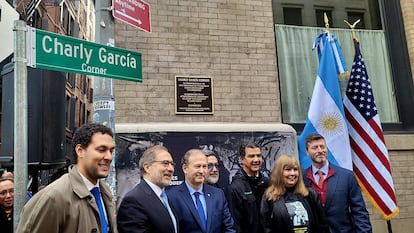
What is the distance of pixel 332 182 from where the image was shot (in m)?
4.13

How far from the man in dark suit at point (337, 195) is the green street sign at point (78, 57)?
204cm

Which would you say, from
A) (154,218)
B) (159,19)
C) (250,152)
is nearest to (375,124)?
(250,152)

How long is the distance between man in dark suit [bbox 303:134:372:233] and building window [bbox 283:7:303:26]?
3323mm

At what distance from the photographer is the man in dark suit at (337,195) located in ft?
13.2

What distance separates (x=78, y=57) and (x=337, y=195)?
277cm

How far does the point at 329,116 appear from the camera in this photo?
566cm

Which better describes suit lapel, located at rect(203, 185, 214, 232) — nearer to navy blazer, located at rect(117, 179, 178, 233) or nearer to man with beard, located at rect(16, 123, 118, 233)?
navy blazer, located at rect(117, 179, 178, 233)

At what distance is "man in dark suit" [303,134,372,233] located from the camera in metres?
4.02

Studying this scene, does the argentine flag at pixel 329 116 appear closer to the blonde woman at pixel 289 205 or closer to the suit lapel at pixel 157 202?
the blonde woman at pixel 289 205

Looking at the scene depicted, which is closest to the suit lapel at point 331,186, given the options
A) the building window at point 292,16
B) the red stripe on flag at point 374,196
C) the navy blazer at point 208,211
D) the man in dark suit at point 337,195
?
the man in dark suit at point 337,195

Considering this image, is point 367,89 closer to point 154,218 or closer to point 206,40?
point 206,40

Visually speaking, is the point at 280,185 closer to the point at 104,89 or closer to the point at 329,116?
the point at 104,89

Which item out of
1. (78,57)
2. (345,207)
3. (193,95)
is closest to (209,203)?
(345,207)

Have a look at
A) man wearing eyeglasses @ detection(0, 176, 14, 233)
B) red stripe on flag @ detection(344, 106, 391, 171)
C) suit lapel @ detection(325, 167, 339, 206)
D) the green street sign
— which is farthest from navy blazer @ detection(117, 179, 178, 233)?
red stripe on flag @ detection(344, 106, 391, 171)
